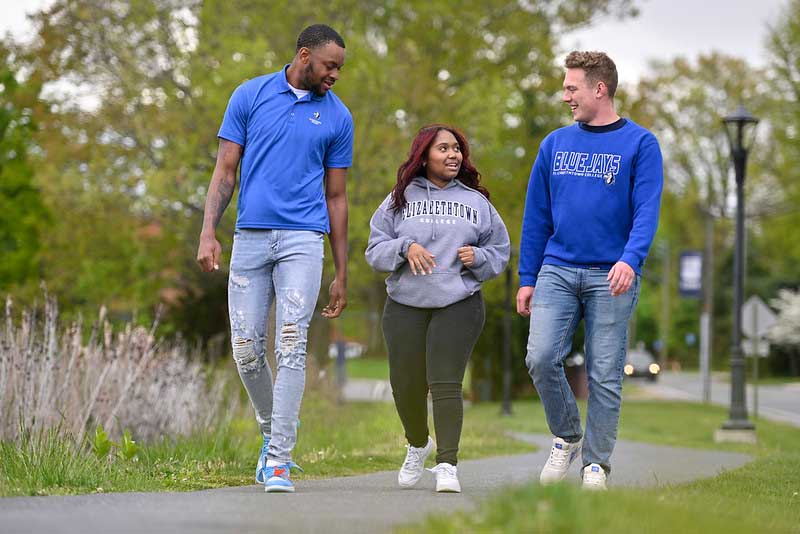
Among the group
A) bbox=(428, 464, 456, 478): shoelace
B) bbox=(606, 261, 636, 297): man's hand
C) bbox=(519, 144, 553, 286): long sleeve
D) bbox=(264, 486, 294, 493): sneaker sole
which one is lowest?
bbox=(264, 486, 294, 493): sneaker sole

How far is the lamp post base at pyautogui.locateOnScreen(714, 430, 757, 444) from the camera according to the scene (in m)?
17.3

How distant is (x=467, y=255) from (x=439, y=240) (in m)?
0.19

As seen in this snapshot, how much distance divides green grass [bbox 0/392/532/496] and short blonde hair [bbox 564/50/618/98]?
2599mm

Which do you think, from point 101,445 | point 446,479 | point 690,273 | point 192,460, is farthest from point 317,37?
point 690,273

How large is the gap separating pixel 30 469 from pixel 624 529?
3401 millimetres

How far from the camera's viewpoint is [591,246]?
6.54 m

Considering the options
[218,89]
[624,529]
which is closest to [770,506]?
[624,529]

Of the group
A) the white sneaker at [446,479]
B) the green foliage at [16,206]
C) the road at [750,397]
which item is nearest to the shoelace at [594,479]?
the white sneaker at [446,479]

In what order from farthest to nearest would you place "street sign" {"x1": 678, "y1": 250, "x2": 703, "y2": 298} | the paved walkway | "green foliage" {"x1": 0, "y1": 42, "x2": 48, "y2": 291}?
"street sign" {"x1": 678, "y1": 250, "x2": 703, "y2": 298}, "green foliage" {"x1": 0, "y1": 42, "x2": 48, "y2": 291}, the paved walkway

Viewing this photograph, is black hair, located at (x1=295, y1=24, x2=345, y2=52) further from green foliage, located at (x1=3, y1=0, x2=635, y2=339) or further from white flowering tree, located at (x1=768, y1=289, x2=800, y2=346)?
white flowering tree, located at (x1=768, y1=289, x2=800, y2=346)

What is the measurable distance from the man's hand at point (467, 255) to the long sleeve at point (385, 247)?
0.83ft

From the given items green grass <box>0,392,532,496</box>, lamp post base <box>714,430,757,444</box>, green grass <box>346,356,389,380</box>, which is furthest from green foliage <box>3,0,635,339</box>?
green grass <box>346,356,389,380</box>

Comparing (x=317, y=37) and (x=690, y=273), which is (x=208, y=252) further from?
(x=690, y=273)

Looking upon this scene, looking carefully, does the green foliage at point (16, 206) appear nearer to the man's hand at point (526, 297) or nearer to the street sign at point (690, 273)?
the man's hand at point (526, 297)
